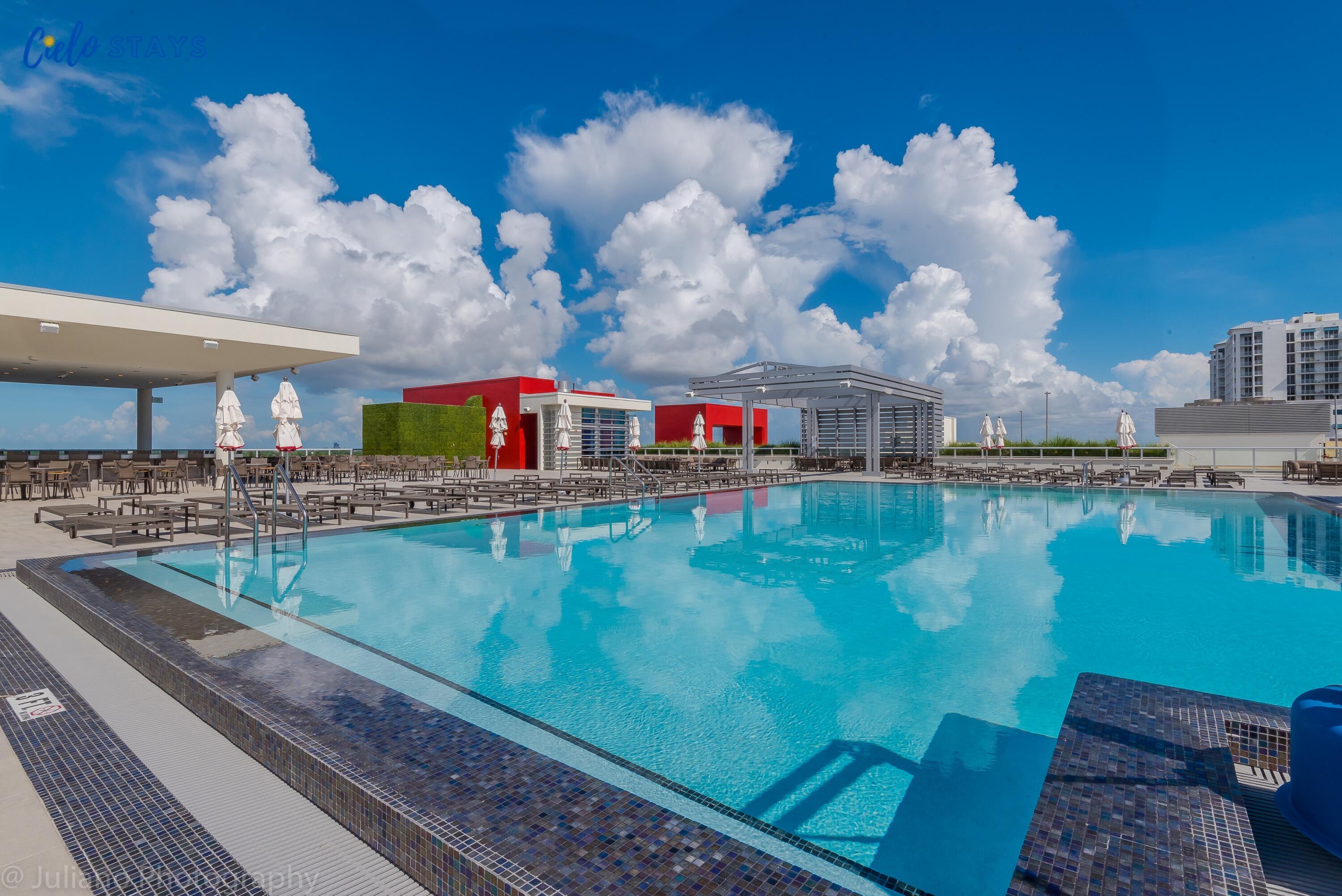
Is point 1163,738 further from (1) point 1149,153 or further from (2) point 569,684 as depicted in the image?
(1) point 1149,153

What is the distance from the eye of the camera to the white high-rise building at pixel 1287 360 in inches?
2763

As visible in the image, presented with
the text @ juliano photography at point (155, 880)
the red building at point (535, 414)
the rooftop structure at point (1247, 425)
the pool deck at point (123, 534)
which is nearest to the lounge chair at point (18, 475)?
the pool deck at point (123, 534)

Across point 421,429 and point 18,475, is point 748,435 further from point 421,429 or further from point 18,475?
point 18,475

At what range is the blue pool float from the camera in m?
1.60

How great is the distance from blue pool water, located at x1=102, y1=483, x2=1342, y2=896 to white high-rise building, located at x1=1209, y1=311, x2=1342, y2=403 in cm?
8972

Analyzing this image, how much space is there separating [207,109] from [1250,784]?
810 inches

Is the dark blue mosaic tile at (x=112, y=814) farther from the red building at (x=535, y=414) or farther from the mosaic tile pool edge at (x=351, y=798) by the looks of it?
the red building at (x=535, y=414)

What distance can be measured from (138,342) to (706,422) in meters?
28.3

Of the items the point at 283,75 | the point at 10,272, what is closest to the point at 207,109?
the point at 283,75

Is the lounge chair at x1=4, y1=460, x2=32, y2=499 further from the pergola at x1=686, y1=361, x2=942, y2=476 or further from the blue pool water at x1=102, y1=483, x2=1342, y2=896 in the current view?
the pergola at x1=686, y1=361, x2=942, y2=476

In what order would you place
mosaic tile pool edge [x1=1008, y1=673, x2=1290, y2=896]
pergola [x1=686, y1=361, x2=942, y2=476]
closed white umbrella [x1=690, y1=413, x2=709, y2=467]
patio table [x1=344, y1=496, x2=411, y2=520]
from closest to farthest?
1. mosaic tile pool edge [x1=1008, y1=673, x2=1290, y2=896]
2. patio table [x1=344, y1=496, x2=411, y2=520]
3. pergola [x1=686, y1=361, x2=942, y2=476]
4. closed white umbrella [x1=690, y1=413, x2=709, y2=467]

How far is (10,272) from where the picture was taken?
11.6 metres

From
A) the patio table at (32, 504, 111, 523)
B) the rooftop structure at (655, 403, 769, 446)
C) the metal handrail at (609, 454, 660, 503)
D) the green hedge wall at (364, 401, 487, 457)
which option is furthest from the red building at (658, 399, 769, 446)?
the patio table at (32, 504, 111, 523)

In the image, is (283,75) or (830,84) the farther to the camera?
(830,84)
